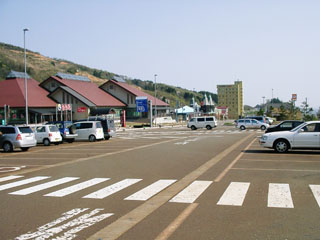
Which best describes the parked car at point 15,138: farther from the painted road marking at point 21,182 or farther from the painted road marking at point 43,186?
the painted road marking at point 43,186

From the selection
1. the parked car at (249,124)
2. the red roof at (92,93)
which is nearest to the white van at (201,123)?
the parked car at (249,124)

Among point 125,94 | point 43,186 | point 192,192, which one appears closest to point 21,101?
point 125,94

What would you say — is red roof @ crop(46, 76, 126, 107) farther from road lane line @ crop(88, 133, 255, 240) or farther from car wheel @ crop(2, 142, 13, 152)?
road lane line @ crop(88, 133, 255, 240)

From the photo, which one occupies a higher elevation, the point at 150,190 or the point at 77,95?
the point at 77,95

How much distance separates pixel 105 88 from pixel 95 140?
5472 cm

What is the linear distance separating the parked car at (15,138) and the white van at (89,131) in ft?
28.0

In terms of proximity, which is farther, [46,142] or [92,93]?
[92,93]

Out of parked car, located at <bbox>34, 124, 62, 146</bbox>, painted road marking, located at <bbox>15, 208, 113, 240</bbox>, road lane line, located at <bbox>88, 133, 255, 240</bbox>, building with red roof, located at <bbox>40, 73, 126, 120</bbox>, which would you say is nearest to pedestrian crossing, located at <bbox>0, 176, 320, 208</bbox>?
road lane line, located at <bbox>88, 133, 255, 240</bbox>

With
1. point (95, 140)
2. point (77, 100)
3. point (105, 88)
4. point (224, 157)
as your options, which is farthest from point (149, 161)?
point (105, 88)

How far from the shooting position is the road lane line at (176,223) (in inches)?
239

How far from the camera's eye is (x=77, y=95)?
232ft

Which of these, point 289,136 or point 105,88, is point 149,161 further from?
point 105,88

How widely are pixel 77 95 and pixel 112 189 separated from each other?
62.3 meters

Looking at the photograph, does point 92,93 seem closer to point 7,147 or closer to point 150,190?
point 7,147
